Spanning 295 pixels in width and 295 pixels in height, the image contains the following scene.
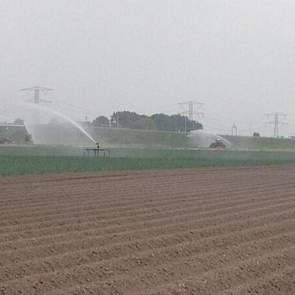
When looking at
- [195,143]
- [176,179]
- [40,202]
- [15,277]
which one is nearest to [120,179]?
[176,179]

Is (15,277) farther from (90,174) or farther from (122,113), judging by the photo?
(122,113)

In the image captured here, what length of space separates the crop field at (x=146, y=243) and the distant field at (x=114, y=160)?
12913 millimetres

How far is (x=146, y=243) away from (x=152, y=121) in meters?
109

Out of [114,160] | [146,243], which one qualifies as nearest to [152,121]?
[114,160]

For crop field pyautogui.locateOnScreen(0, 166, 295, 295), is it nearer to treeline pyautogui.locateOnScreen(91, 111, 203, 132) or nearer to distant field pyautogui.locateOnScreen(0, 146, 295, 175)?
distant field pyautogui.locateOnScreen(0, 146, 295, 175)

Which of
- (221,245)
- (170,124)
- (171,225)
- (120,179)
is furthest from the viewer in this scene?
(170,124)

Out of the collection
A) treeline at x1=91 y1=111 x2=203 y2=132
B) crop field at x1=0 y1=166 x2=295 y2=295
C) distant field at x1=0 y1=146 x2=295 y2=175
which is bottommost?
distant field at x1=0 y1=146 x2=295 y2=175

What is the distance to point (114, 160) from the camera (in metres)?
41.1

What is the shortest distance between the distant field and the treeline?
5768 centimetres

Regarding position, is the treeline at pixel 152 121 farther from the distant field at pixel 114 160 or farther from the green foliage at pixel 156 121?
the distant field at pixel 114 160

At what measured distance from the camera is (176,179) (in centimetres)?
2634

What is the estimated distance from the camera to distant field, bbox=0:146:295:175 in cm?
3198

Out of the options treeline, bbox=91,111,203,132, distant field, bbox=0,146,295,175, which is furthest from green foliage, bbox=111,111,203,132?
distant field, bbox=0,146,295,175

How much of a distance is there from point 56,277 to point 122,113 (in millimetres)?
113789
